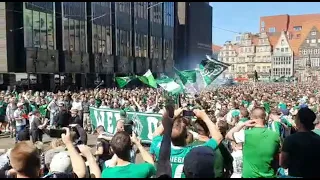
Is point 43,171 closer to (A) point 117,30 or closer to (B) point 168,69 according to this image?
(A) point 117,30

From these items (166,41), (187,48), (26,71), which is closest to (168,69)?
(166,41)

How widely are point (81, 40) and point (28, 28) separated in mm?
9178

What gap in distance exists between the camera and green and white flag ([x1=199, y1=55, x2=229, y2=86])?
13.7m

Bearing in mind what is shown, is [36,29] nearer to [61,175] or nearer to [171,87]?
[171,87]

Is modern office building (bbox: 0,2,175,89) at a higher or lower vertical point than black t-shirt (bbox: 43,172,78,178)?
higher

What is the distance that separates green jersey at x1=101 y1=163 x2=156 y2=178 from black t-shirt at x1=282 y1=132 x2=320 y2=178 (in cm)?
130

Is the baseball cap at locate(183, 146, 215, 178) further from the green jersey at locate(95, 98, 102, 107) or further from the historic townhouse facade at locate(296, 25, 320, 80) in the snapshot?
the historic townhouse facade at locate(296, 25, 320, 80)

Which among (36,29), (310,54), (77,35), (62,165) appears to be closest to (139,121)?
(62,165)

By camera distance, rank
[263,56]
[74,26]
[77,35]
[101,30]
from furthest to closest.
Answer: [263,56]
[101,30]
[77,35]
[74,26]

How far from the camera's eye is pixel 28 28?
35.4m

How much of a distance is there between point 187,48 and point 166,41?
587 inches

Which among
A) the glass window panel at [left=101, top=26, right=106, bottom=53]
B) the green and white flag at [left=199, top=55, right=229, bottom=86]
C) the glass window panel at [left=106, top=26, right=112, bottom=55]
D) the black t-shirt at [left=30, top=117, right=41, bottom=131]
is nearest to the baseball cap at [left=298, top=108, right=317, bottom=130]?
the green and white flag at [left=199, top=55, right=229, bottom=86]

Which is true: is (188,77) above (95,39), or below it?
below

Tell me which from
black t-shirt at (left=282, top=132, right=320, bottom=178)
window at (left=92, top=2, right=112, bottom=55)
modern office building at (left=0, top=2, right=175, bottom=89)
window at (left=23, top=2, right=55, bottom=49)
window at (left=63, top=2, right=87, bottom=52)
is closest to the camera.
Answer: black t-shirt at (left=282, top=132, right=320, bottom=178)
